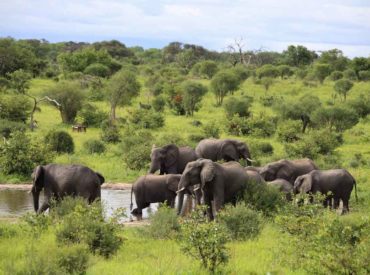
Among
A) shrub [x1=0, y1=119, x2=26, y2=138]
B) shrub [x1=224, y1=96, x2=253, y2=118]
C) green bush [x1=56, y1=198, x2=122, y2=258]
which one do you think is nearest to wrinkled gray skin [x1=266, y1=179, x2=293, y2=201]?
green bush [x1=56, y1=198, x2=122, y2=258]

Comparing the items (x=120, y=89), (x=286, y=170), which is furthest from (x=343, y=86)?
(x=286, y=170)

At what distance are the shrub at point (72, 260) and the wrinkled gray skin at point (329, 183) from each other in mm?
9752

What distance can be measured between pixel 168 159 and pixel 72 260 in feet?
37.0

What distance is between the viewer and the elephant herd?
48.8ft

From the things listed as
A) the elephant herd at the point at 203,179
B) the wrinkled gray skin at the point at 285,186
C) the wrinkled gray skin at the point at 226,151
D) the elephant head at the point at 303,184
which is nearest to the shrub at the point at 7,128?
the wrinkled gray skin at the point at 226,151

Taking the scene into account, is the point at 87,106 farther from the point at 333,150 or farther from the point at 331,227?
the point at 331,227

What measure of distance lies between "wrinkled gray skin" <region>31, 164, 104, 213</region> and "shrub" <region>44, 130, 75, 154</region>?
423 inches

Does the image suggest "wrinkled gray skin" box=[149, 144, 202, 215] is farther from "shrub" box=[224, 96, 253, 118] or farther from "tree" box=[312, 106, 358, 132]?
"shrub" box=[224, 96, 253, 118]

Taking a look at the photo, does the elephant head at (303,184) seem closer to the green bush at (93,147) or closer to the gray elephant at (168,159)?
the gray elephant at (168,159)

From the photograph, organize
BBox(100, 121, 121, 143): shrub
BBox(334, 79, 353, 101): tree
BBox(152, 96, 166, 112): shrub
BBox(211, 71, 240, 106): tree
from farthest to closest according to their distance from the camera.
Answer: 1. BBox(334, 79, 353, 101): tree
2. BBox(211, 71, 240, 106): tree
3. BBox(152, 96, 166, 112): shrub
4. BBox(100, 121, 121, 143): shrub

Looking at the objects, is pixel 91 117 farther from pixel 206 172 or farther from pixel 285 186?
pixel 206 172

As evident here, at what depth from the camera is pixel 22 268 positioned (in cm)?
810

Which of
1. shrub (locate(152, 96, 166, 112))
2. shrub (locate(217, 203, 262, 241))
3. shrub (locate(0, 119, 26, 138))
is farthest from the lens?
shrub (locate(152, 96, 166, 112))

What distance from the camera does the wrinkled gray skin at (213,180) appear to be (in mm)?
14672
